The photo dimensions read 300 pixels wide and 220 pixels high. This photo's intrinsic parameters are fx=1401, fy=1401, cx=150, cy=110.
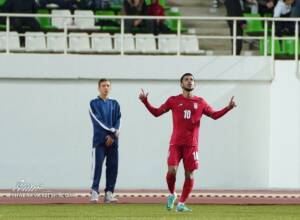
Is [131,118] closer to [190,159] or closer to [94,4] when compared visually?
[94,4]

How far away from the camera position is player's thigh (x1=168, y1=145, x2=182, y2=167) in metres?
22.4

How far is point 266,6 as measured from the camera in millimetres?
33812

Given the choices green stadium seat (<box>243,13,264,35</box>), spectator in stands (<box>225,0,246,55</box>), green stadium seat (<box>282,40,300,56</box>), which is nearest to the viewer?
green stadium seat (<box>282,40,300,56</box>)

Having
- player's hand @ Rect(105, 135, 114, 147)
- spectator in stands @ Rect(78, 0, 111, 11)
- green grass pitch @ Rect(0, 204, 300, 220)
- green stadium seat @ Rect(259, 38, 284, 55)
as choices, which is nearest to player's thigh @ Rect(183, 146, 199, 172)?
green grass pitch @ Rect(0, 204, 300, 220)

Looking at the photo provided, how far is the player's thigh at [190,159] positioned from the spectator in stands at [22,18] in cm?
814

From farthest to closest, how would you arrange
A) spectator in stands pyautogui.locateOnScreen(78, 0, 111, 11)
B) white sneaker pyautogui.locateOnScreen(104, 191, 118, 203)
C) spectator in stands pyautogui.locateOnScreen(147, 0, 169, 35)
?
spectator in stands pyautogui.locateOnScreen(78, 0, 111, 11), spectator in stands pyautogui.locateOnScreen(147, 0, 169, 35), white sneaker pyautogui.locateOnScreen(104, 191, 118, 203)

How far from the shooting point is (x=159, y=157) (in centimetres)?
2905

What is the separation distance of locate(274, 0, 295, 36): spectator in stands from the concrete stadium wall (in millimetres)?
1204

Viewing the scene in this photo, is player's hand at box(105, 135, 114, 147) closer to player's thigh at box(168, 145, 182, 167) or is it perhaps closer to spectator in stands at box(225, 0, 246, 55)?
player's thigh at box(168, 145, 182, 167)

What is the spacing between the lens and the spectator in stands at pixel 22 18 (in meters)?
29.7

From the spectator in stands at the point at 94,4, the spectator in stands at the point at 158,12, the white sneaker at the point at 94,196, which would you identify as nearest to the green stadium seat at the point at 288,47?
the spectator in stands at the point at 158,12

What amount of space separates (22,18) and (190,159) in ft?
27.9

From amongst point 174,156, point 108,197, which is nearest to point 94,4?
point 108,197

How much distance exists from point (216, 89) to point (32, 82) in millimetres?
3811
